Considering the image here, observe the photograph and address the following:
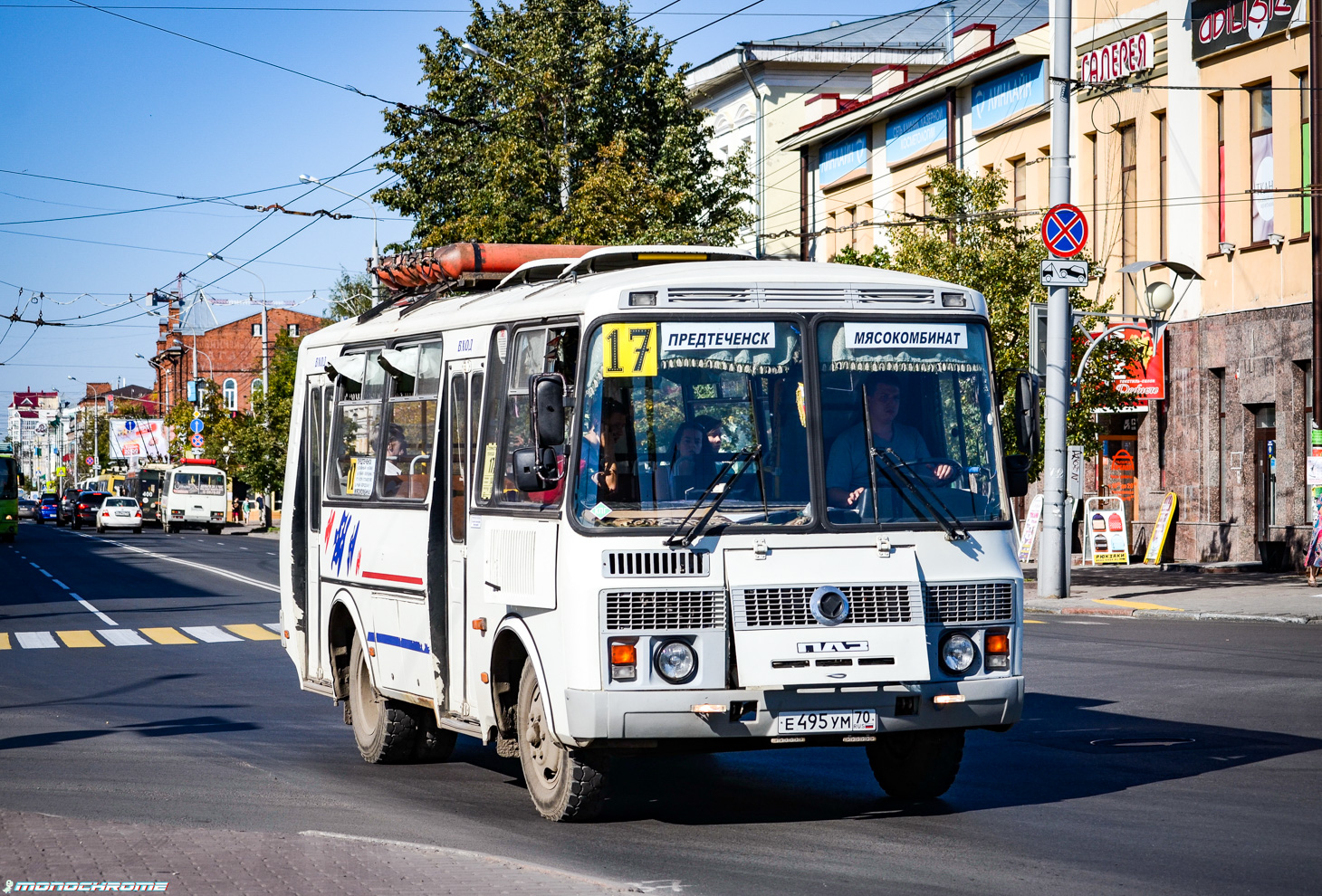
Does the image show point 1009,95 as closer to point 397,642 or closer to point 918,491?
point 397,642

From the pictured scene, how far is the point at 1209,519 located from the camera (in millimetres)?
31812

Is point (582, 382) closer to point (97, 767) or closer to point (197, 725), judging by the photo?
point (97, 767)

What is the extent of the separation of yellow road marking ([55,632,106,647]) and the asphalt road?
3.57 m

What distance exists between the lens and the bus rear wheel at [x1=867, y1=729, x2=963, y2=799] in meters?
9.05

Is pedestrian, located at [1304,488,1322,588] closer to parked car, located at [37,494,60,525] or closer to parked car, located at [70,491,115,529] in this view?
parked car, located at [70,491,115,529]

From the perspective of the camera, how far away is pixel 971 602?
27.5 ft

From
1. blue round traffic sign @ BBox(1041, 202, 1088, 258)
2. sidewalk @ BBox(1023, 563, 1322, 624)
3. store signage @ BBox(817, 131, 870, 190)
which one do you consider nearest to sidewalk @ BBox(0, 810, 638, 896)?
sidewalk @ BBox(1023, 563, 1322, 624)

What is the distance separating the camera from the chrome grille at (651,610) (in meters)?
7.99

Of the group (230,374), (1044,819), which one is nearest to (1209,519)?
(1044,819)

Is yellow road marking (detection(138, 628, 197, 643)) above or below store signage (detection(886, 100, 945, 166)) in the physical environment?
below

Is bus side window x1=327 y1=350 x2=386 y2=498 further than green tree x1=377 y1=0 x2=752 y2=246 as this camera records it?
No

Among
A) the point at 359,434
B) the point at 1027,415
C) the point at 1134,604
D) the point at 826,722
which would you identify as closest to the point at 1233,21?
the point at 1134,604

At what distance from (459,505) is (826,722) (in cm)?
265

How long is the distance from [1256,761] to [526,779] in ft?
14.4
